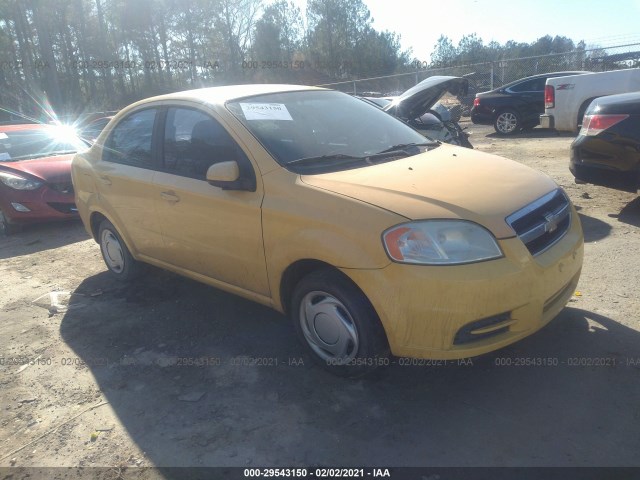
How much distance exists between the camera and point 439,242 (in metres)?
2.54

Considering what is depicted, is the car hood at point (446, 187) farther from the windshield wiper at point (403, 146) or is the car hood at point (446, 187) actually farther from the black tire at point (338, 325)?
the black tire at point (338, 325)

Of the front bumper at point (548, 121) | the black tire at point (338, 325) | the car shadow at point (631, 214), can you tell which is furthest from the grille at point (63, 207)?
the front bumper at point (548, 121)

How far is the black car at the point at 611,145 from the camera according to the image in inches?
196

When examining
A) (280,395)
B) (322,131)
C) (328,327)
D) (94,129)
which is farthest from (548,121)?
(94,129)

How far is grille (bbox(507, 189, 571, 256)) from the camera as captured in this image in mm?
2711

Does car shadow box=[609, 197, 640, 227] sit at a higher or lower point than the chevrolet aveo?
lower

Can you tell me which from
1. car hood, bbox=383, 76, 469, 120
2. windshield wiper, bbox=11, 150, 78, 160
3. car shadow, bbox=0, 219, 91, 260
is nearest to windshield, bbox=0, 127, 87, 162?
windshield wiper, bbox=11, 150, 78, 160

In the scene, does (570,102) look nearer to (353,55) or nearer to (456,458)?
(456,458)

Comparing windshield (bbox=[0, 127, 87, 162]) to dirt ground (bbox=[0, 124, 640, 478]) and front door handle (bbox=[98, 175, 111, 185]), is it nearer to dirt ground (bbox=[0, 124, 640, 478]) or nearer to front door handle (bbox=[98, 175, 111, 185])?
front door handle (bbox=[98, 175, 111, 185])

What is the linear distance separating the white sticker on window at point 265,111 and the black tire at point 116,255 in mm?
1986

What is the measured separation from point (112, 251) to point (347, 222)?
10.3ft

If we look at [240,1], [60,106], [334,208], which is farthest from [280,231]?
[240,1]

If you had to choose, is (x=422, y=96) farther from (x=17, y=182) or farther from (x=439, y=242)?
(x=17, y=182)

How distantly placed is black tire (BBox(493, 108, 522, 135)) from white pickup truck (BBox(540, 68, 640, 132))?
14.2ft
